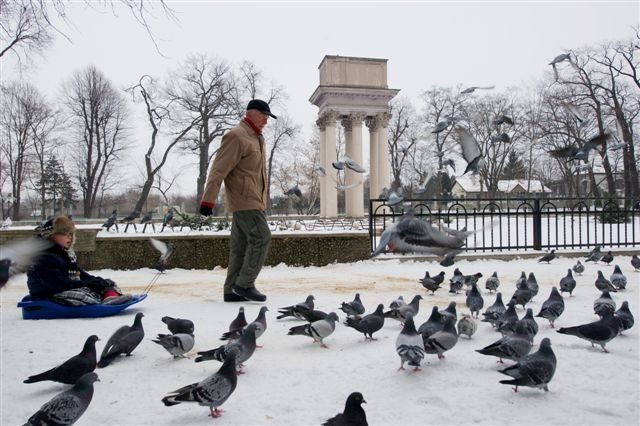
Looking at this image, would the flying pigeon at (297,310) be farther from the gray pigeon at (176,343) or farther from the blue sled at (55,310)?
the blue sled at (55,310)

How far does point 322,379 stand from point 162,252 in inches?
251

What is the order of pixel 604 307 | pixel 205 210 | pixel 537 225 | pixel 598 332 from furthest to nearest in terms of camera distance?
pixel 537 225, pixel 205 210, pixel 604 307, pixel 598 332

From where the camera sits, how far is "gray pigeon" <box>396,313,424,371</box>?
319 centimetres

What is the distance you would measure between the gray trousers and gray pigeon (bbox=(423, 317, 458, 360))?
2.92 metres

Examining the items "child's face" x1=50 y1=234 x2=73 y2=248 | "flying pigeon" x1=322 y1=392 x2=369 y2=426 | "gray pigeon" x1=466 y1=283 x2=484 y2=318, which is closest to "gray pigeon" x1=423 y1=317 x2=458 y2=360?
"flying pigeon" x1=322 y1=392 x2=369 y2=426

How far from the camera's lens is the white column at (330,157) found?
99.9ft

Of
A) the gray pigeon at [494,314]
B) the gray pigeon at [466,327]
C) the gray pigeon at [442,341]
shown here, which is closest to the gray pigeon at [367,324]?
the gray pigeon at [442,341]

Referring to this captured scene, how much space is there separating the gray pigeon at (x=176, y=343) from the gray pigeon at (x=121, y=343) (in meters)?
0.24

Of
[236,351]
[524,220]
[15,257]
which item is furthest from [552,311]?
[524,220]

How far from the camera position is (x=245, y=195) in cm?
604

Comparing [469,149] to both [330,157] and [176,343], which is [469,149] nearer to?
[176,343]

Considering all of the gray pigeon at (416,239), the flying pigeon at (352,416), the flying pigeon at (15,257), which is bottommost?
the flying pigeon at (352,416)

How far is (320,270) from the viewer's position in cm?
932

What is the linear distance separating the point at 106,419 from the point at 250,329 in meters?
1.21
